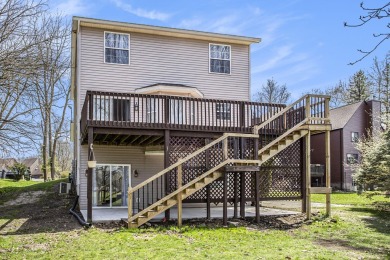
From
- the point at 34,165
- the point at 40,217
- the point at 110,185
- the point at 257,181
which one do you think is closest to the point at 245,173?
the point at 257,181

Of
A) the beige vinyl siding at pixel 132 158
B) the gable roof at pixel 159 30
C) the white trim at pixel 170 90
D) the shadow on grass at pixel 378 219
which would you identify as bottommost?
the shadow on grass at pixel 378 219

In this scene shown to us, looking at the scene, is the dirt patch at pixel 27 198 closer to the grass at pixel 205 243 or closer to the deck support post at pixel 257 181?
the grass at pixel 205 243

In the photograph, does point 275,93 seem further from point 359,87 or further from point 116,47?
point 116,47

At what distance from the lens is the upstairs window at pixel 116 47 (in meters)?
16.6

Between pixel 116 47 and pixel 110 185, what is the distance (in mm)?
5735

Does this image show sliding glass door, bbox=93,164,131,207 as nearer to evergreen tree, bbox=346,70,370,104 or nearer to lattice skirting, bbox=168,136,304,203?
lattice skirting, bbox=168,136,304,203

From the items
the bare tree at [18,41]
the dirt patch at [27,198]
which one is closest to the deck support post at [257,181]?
the bare tree at [18,41]

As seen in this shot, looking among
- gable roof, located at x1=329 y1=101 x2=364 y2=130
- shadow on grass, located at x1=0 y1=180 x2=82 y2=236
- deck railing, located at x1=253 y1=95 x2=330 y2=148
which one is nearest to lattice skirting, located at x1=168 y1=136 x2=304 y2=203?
deck railing, located at x1=253 y1=95 x2=330 y2=148

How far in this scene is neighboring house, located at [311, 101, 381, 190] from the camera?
3161cm

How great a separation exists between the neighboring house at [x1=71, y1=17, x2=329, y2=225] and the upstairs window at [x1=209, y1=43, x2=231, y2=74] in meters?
0.05

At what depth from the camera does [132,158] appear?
17.0m

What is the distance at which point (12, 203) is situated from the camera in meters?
17.9

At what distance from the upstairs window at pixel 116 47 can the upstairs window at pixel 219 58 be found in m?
3.79

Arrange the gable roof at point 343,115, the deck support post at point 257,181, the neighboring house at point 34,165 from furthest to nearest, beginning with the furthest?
the neighboring house at point 34,165 → the gable roof at point 343,115 → the deck support post at point 257,181
